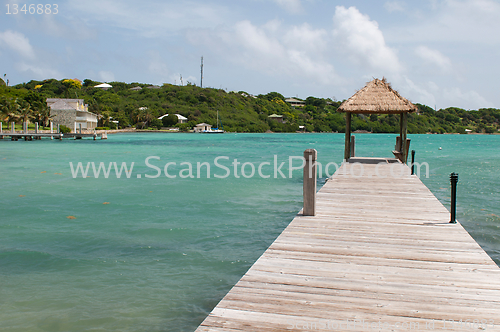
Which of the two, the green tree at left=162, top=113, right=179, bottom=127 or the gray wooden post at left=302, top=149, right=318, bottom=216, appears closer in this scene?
the gray wooden post at left=302, top=149, right=318, bottom=216

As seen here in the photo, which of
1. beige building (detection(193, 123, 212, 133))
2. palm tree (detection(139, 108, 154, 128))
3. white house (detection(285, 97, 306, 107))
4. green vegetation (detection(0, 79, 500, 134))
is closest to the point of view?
palm tree (detection(139, 108, 154, 128))

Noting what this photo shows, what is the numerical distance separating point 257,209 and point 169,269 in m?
5.00

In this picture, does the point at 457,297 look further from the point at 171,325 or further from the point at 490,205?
the point at 490,205

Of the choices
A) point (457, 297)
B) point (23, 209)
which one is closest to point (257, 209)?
point (23, 209)

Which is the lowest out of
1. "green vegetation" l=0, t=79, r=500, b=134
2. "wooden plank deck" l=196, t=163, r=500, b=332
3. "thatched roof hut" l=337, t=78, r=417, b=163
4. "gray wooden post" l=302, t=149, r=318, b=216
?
"wooden plank deck" l=196, t=163, r=500, b=332

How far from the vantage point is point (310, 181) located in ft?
20.3

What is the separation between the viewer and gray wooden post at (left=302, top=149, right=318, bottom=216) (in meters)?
6.05

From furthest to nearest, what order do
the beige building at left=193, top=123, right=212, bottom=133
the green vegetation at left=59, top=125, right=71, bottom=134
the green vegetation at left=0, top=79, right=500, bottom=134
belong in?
the beige building at left=193, top=123, right=212, bottom=133
the green vegetation at left=0, top=79, right=500, bottom=134
the green vegetation at left=59, top=125, right=71, bottom=134

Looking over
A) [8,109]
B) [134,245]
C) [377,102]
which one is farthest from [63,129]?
[134,245]

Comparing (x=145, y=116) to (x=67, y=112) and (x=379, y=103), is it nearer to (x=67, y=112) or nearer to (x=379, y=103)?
(x=67, y=112)

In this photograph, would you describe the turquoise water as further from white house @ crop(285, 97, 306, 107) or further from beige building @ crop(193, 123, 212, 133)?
white house @ crop(285, 97, 306, 107)

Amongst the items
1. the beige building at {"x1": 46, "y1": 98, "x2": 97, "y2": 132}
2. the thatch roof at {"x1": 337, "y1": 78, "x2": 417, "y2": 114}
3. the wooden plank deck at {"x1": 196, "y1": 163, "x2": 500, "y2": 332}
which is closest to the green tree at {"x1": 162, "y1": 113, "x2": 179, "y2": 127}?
the beige building at {"x1": 46, "y1": 98, "x2": 97, "y2": 132}

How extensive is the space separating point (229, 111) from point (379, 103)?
13230cm

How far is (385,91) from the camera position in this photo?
16031 millimetres
